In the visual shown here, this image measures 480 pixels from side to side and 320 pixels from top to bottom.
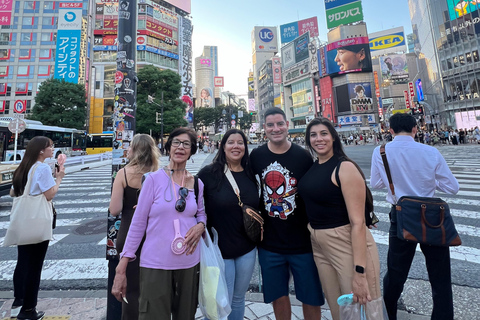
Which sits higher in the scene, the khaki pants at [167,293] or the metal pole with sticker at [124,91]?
the metal pole with sticker at [124,91]

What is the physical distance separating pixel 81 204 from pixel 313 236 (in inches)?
333

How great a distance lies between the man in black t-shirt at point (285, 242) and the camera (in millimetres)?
2125

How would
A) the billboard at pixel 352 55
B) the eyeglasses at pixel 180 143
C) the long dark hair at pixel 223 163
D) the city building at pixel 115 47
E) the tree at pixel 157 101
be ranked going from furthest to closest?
1. the billboard at pixel 352 55
2. the city building at pixel 115 47
3. the tree at pixel 157 101
4. the long dark hair at pixel 223 163
5. the eyeglasses at pixel 180 143

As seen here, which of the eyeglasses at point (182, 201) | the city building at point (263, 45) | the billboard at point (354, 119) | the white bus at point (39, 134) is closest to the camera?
the eyeglasses at point (182, 201)

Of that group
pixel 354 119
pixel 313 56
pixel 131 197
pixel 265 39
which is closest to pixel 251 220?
pixel 131 197

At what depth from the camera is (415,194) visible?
7.64 ft

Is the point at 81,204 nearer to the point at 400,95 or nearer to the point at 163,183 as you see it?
the point at 163,183

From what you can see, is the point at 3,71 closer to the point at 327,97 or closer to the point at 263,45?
the point at 327,97

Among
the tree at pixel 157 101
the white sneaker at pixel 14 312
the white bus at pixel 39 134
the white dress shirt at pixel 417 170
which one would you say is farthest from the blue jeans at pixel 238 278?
the tree at pixel 157 101

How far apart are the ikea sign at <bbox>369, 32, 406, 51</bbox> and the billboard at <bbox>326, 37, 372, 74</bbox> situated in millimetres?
30556

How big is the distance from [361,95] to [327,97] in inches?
311

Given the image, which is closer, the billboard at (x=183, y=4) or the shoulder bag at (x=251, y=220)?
the shoulder bag at (x=251, y=220)

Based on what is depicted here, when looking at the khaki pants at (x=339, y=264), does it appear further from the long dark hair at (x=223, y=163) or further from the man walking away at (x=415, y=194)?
the long dark hair at (x=223, y=163)

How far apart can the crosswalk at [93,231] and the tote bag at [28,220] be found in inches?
52.1
